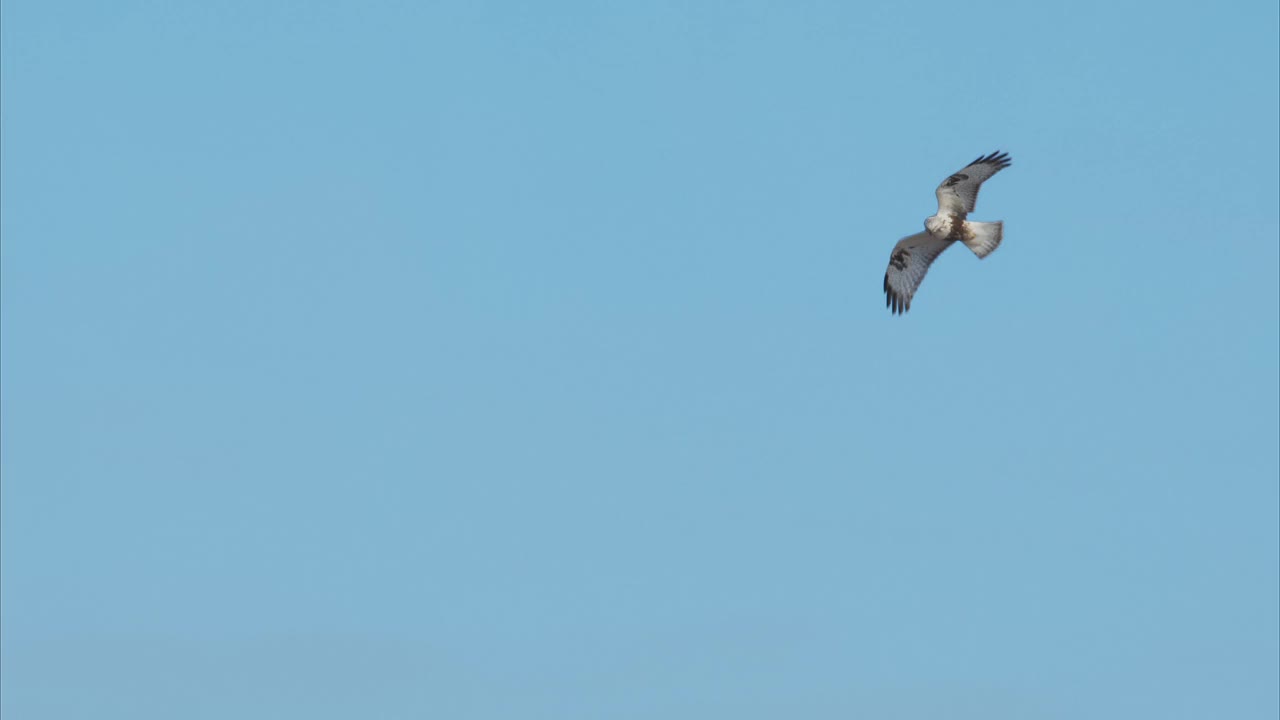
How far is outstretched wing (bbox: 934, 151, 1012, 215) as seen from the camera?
115 ft

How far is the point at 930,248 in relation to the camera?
37.2 metres

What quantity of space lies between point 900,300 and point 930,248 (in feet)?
3.74

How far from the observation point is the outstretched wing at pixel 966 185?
1377 inches

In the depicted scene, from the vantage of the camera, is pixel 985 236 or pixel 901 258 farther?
pixel 901 258

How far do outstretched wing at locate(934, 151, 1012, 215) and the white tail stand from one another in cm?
35

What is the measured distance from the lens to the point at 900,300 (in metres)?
37.4

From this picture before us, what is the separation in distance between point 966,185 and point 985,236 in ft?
3.41

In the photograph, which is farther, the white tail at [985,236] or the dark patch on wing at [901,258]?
the dark patch on wing at [901,258]

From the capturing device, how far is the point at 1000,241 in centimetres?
3556

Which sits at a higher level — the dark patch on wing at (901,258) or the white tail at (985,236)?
the dark patch on wing at (901,258)

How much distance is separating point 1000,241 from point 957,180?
1.41 meters

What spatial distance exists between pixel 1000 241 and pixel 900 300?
8.61 ft

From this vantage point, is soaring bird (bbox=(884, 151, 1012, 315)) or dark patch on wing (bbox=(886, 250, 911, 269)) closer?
soaring bird (bbox=(884, 151, 1012, 315))

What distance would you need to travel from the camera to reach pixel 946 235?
118 ft
